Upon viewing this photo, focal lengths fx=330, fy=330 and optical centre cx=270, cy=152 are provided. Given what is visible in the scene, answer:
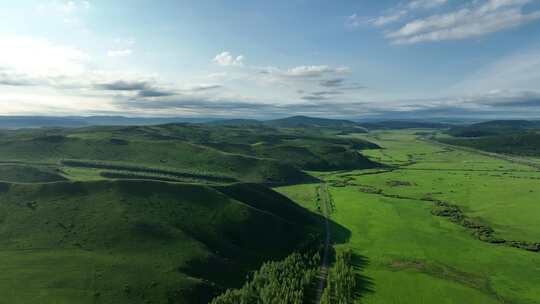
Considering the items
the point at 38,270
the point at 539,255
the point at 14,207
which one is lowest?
the point at 539,255

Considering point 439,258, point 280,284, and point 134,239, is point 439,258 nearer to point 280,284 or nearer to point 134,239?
point 280,284

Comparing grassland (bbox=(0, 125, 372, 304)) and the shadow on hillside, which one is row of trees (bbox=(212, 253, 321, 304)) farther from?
the shadow on hillside

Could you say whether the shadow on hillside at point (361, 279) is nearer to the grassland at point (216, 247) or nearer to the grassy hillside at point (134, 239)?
the grassland at point (216, 247)

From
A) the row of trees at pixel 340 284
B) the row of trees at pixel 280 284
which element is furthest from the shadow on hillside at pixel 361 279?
the row of trees at pixel 280 284

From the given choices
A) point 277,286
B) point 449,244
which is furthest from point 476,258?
point 277,286

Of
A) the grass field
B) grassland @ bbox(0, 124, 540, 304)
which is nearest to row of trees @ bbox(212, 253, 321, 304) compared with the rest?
grassland @ bbox(0, 124, 540, 304)

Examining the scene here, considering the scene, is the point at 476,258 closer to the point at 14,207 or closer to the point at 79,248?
the point at 79,248
